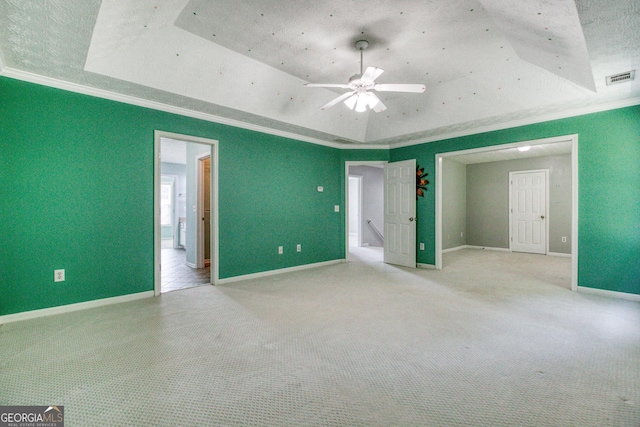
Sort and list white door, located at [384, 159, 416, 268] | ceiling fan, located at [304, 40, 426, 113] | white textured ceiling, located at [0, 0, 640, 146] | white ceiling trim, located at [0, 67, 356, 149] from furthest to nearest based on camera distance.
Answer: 1. white door, located at [384, 159, 416, 268]
2. white ceiling trim, located at [0, 67, 356, 149]
3. ceiling fan, located at [304, 40, 426, 113]
4. white textured ceiling, located at [0, 0, 640, 146]

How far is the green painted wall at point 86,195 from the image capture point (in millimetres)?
2824

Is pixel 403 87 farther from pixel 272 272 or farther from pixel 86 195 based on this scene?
pixel 86 195

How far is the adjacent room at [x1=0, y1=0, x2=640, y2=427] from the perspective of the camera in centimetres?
178

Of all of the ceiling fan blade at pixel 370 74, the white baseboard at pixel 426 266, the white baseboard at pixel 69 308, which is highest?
the ceiling fan blade at pixel 370 74

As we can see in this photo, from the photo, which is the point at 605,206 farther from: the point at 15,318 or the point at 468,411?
the point at 15,318

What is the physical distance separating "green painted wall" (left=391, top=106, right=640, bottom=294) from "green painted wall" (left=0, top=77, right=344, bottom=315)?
471cm

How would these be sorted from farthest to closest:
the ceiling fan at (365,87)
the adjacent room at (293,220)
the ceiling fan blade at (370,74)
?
the ceiling fan at (365,87) < the ceiling fan blade at (370,74) < the adjacent room at (293,220)

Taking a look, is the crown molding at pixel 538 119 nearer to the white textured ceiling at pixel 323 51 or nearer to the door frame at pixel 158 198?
the white textured ceiling at pixel 323 51

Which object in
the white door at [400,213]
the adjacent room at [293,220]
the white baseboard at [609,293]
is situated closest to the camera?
the adjacent room at [293,220]

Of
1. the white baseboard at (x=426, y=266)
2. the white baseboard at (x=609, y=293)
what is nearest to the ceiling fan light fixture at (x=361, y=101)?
the white baseboard at (x=426, y=266)

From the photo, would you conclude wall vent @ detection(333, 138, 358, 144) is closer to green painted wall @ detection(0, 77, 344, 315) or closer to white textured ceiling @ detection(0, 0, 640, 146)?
white textured ceiling @ detection(0, 0, 640, 146)

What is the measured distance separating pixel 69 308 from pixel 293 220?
10.5ft

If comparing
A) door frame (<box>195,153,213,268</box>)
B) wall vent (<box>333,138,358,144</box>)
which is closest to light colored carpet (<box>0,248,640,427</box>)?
door frame (<box>195,153,213,268</box>)

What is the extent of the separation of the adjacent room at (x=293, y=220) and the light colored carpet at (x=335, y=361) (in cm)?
2
